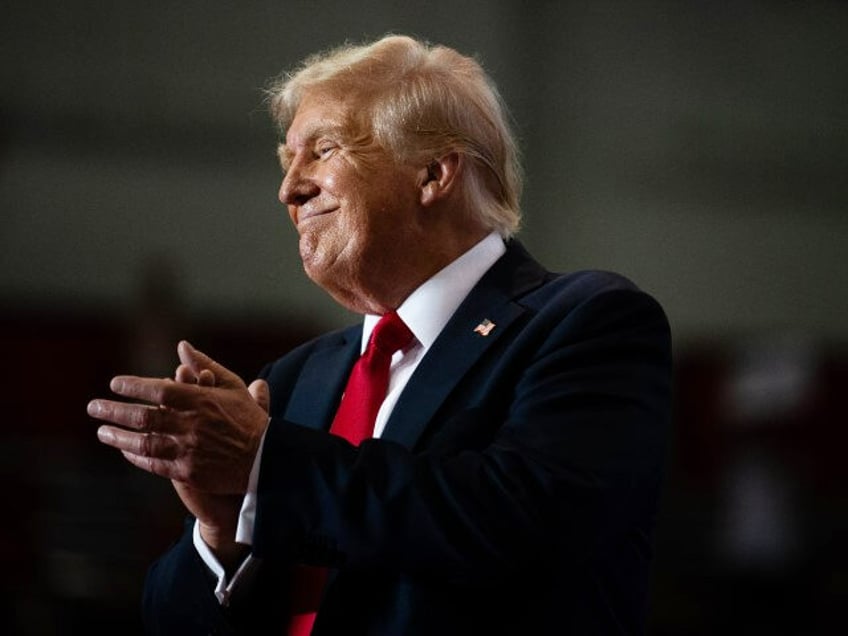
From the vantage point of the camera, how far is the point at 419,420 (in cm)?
167

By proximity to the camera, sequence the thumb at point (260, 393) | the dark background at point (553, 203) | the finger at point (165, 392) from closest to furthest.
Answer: the finger at point (165, 392) → the thumb at point (260, 393) → the dark background at point (553, 203)

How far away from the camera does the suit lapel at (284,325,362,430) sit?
1887 mm

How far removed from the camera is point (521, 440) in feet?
5.16

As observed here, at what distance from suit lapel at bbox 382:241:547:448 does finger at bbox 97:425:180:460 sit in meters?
0.30

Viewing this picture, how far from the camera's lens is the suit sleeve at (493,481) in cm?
150

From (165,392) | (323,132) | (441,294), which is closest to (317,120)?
(323,132)

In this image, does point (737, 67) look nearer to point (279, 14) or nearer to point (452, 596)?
point (279, 14)

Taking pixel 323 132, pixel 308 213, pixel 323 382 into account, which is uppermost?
pixel 323 132

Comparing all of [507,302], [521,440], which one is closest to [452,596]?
[521,440]

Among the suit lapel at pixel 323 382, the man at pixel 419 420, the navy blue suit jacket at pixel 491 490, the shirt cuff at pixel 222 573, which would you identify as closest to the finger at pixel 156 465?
the man at pixel 419 420

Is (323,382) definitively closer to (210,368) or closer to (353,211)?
(353,211)

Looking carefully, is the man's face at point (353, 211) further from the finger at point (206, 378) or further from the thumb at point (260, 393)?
the finger at point (206, 378)

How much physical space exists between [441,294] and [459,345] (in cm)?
12

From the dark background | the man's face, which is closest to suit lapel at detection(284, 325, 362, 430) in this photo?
the man's face
